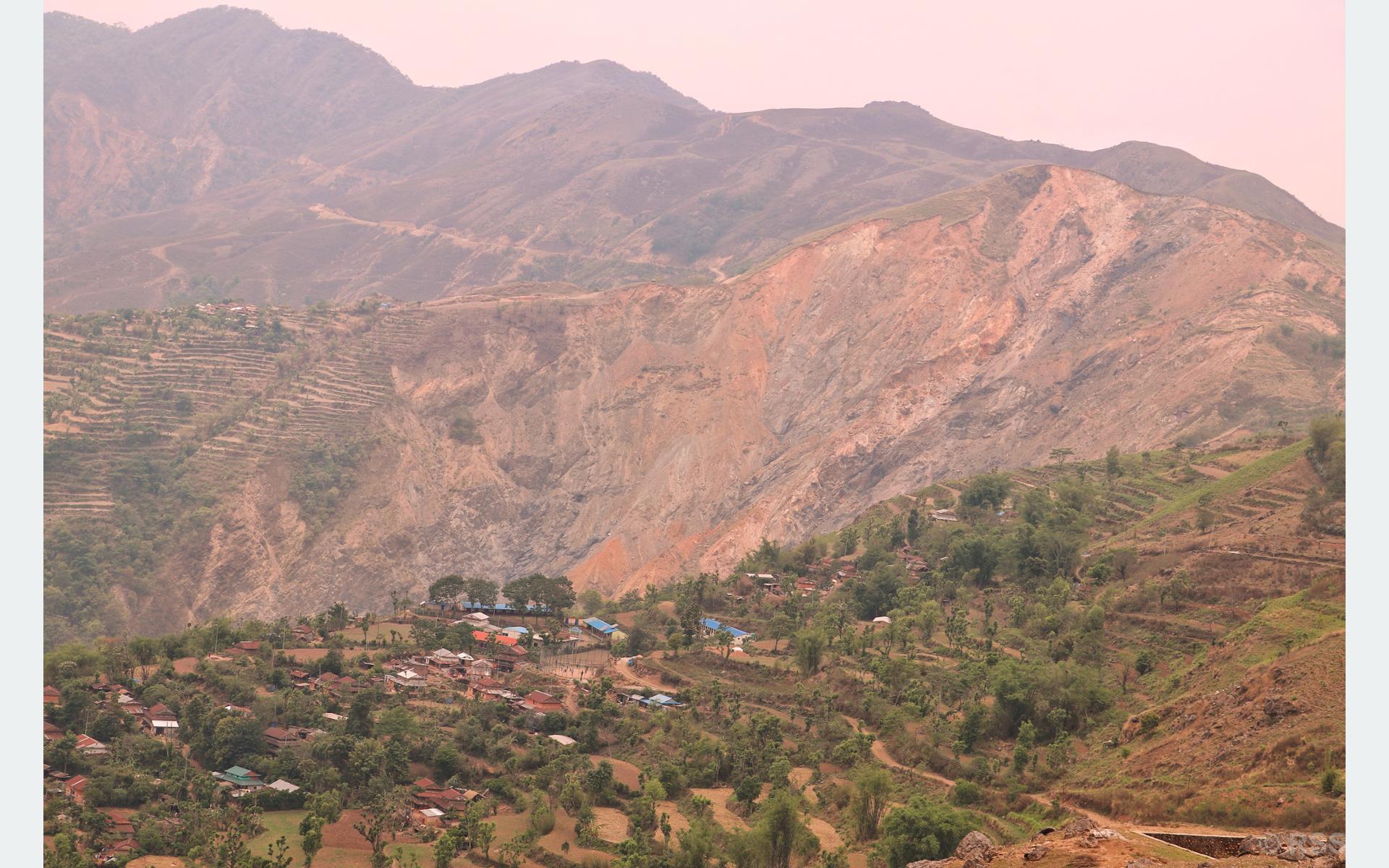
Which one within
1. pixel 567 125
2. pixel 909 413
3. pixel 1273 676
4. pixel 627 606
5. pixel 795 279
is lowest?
pixel 627 606

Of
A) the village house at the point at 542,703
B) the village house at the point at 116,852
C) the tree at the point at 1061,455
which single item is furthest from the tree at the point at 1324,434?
the village house at the point at 116,852

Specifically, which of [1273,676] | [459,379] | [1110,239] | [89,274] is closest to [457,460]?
[459,379]

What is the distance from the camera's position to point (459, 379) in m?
80.4

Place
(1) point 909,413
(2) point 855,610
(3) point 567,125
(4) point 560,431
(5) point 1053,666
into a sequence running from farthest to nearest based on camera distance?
(3) point 567,125 → (4) point 560,431 → (1) point 909,413 → (2) point 855,610 → (5) point 1053,666

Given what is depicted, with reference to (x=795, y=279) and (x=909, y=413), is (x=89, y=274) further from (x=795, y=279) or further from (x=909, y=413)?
(x=909, y=413)

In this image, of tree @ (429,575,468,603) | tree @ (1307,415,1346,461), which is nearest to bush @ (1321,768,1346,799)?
tree @ (1307,415,1346,461)

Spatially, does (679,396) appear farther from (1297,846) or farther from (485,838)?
(1297,846)

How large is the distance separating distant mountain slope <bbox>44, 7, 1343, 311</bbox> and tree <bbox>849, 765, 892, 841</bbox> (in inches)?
3337

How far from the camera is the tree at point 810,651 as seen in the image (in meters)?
41.8

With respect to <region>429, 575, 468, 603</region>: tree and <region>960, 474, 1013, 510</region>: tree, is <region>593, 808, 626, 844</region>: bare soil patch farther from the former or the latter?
<region>960, 474, 1013, 510</region>: tree

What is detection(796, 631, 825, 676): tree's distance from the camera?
137ft

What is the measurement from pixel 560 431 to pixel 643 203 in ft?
226

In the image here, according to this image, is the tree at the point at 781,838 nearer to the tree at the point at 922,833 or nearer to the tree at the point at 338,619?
the tree at the point at 922,833

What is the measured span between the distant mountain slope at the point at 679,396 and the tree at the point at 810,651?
2250 cm
